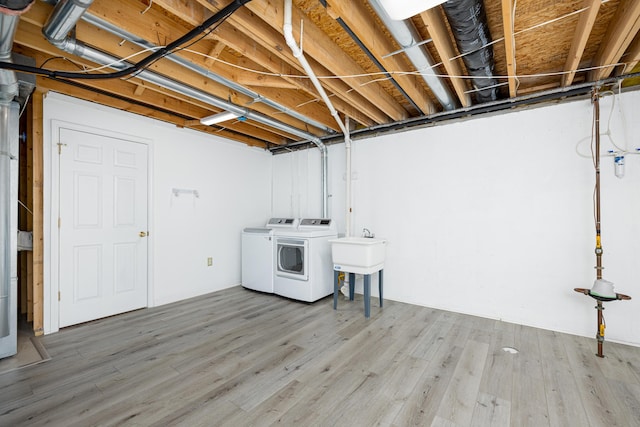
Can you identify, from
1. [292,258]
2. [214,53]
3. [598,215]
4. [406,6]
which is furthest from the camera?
[292,258]

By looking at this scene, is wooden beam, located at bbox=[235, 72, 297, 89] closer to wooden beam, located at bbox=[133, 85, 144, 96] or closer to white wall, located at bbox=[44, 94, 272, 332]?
wooden beam, located at bbox=[133, 85, 144, 96]

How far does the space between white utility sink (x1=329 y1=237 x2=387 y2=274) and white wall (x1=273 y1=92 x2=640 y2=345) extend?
0.55 m

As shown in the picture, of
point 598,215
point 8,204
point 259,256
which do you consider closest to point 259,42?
point 8,204

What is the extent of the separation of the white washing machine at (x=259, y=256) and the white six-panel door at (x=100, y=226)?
137 centimetres

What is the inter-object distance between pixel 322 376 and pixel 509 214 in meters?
2.58

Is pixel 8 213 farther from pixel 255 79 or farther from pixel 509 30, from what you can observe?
pixel 509 30

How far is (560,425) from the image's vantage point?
1.63 m

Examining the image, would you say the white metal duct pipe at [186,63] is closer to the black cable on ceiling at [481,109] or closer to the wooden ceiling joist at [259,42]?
the wooden ceiling joist at [259,42]

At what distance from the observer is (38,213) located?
2816mm

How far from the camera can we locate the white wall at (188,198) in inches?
127

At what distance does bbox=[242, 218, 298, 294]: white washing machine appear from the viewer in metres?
4.14

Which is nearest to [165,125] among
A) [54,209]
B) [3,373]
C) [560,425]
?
[54,209]

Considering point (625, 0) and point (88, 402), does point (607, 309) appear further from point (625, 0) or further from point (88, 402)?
point (88, 402)

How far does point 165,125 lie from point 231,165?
1.12m
